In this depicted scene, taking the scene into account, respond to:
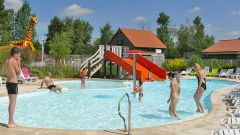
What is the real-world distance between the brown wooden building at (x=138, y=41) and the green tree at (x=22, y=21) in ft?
56.9

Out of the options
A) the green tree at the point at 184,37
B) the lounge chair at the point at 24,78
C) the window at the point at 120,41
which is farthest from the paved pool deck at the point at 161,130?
the green tree at the point at 184,37

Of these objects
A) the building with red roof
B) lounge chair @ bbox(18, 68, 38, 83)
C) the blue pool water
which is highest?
the building with red roof

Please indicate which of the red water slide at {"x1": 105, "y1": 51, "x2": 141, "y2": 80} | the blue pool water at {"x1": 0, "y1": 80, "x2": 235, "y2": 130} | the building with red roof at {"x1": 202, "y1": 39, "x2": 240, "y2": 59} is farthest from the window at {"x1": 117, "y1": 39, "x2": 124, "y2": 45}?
the blue pool water at {"x1": 0, "y1": 80, "x2": 235, "y2": 130}

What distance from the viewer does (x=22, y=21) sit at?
58.5m

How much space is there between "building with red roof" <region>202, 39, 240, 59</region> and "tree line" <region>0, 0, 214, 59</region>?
6.48 meters

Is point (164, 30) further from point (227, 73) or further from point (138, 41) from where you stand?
point (227, 73)

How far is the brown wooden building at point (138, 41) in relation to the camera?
50.4m

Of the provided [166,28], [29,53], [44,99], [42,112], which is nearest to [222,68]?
[29,53]

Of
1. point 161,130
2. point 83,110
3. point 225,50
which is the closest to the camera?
point 161,130

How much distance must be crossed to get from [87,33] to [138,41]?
78.9ft

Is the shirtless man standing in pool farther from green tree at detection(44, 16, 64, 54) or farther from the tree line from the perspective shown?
green tree at detection(44, 16, 64, 54)

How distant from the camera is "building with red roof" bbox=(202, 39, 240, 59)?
45.5m

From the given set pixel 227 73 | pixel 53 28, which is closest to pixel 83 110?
pixel 227 73

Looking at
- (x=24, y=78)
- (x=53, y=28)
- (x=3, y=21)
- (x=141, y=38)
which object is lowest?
(x=24, y=78)
